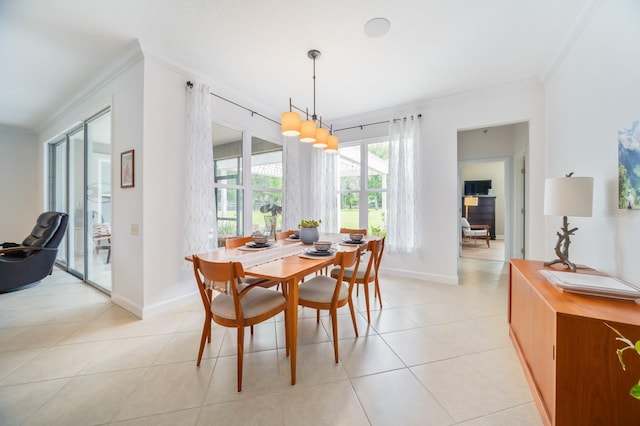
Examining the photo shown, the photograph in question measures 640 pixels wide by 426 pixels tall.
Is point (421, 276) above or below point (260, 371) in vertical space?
above

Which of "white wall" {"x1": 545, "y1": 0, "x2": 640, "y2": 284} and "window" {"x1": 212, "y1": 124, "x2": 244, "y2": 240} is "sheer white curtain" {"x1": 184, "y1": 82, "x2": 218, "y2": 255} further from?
"white wall" {"x1": 545, "y1": 0, "x2": 640, "y2": 284}

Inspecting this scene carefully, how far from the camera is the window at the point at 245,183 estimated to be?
3.24 meters

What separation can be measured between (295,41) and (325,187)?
2.39 meters

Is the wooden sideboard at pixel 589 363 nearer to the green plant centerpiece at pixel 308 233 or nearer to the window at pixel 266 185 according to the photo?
the green plant centerpiece at pixel 308 233

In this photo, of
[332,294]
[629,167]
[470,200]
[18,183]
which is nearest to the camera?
[629,167]

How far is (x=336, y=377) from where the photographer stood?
5.21 feet

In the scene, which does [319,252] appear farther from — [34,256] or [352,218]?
[34,256]

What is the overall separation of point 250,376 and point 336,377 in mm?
577

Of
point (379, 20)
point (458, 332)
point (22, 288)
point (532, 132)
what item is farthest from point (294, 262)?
point (22, 288)

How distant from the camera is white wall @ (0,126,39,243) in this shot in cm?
459

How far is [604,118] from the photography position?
1673 mm

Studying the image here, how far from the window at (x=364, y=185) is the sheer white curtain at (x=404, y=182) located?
0.25m

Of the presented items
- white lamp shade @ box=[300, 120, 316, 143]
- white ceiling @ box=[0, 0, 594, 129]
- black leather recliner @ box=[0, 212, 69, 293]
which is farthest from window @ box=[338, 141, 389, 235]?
black leather recliner @ box=[0, 212, 69, 293]

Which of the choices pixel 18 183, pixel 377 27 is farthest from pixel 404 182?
pixel 18 183
